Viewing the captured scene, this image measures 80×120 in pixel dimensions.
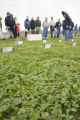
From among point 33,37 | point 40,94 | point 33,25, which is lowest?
point 40,94

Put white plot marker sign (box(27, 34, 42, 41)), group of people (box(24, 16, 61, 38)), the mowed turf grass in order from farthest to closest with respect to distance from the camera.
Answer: group of people (box(24, 16, 61, 38))
white plot marker sign (box(27, 34, 42, 41))
the mowed turf grass

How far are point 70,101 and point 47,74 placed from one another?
1.22 metres

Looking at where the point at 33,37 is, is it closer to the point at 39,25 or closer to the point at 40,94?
the point at 39,25

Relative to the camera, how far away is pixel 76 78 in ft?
10.7

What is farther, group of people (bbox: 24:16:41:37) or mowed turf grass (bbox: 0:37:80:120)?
group of people (bbox: 24:16:41:37)

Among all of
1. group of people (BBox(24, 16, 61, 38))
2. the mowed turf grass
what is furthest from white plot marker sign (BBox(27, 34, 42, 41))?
the mowed turf grass

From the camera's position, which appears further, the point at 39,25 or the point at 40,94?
the point at 39,25

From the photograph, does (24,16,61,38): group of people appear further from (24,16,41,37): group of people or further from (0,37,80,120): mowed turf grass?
(0,37,80,120): mowed turf grass

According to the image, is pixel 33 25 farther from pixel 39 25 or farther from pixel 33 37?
pixel 33 37

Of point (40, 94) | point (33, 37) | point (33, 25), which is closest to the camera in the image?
point (40, 94)

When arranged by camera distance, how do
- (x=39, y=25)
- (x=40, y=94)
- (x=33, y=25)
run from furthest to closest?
(x=39, y=25) < (x=33, y=25) < (x=40, y=94)

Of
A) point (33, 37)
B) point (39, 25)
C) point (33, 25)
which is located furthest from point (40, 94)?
point (39, 25)

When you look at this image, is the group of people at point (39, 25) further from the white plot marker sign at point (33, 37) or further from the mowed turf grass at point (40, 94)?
the mowed turf grass at point (40, 94)

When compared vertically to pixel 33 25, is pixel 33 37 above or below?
below
